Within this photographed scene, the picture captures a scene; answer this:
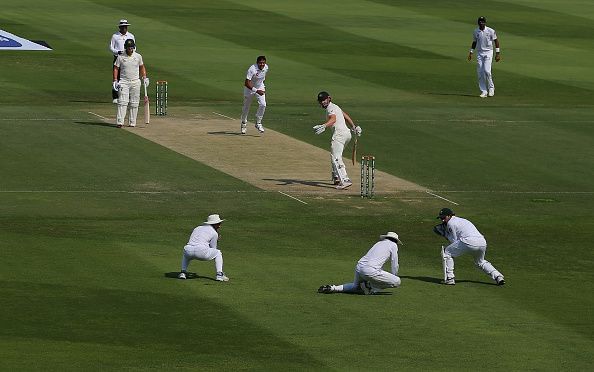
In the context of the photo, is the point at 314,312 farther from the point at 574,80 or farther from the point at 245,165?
the point at 574,80

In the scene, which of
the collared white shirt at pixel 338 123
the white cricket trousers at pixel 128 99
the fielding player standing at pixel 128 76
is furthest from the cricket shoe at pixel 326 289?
the white cricket trousers at pixel 128 99

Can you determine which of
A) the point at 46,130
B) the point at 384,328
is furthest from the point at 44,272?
the point at 46,130

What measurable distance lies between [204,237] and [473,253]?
465cm

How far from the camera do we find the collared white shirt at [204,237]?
88.4 ft

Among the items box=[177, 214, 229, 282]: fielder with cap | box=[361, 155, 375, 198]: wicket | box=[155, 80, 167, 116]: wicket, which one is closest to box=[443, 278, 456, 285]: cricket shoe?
box=[177, 214, 229, 282]: fielder with cap

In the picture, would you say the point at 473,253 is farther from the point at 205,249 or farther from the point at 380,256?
the point at 205,249

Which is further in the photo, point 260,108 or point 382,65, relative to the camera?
point 382,65

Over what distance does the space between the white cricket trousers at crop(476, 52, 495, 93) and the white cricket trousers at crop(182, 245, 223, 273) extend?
2697 cm

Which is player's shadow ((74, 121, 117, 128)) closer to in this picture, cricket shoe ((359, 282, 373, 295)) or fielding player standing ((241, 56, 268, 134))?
fielding player standing ((241, 56, 268, 134))

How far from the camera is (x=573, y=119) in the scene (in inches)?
1901

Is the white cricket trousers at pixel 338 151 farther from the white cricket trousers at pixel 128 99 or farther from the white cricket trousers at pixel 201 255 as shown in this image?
the white cricket trousers at pixel 201 255

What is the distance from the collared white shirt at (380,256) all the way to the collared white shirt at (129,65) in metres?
17.9

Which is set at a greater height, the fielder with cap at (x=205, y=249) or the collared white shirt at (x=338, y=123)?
the collared white shirt at (x=338, y=123)

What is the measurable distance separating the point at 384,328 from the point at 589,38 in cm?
4577
